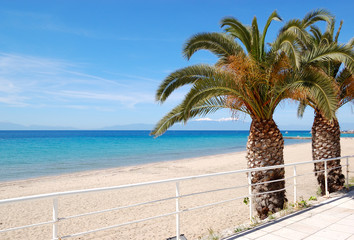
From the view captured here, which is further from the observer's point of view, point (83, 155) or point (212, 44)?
point (83, 155)

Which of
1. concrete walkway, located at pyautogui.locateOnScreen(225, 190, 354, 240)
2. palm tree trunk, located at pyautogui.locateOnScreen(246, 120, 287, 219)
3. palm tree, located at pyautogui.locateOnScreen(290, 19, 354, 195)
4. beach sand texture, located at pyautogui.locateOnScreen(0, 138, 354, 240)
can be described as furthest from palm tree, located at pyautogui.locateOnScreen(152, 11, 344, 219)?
palm tree, located at pyautogui.locateOnScreen(290, 19, 354, 195)

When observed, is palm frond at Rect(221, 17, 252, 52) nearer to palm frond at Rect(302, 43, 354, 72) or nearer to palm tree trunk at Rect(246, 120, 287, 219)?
palm frond at Rect(302, 43, 354, 72)

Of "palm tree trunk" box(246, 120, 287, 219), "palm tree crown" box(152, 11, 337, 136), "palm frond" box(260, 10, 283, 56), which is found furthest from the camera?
"palm frond" box(260, 10, 283, 56)

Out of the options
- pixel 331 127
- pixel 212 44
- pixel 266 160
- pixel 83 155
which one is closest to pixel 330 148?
pixel 331 127

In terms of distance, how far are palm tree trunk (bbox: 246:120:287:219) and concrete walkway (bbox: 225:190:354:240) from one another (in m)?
1.11

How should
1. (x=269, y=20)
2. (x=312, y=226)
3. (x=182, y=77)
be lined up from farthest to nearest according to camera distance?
(x=182, y=77), (x=269, y=20), (x=312, y=226)

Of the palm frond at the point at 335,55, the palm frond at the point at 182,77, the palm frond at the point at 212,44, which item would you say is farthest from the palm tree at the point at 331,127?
the palm frond at the point at 182,77

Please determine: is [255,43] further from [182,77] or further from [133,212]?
[133,212]

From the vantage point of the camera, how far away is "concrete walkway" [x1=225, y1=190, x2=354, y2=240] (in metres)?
4.13

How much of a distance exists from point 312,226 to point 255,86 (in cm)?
352

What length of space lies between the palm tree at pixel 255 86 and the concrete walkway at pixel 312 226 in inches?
47.5

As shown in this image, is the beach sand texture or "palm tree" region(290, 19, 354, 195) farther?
"palm tree" region(290, 19, 354, 195)

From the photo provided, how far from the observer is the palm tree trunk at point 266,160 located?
665 centimetres

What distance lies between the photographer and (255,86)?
6723mm
